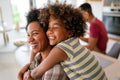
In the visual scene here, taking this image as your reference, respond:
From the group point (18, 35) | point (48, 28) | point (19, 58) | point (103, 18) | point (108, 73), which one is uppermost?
point (48, 28)

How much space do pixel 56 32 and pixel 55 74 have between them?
230 mm

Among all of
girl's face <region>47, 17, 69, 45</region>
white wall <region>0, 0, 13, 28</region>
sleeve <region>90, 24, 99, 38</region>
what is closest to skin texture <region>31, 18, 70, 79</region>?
girl's face <region>47, 17, 69, 45</region>

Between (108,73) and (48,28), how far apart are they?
66cm

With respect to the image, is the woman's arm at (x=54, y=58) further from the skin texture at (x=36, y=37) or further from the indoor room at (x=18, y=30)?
the indoor room at (x=18, y=30)

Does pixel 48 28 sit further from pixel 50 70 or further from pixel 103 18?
pixel 103 18

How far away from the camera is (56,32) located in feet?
2.82

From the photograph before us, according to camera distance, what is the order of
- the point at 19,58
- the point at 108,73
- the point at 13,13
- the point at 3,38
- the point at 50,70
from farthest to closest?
the point at 13,13 < the point at 3,38 < the point at 19,58 < the point at 108,73 < the point at 50,70

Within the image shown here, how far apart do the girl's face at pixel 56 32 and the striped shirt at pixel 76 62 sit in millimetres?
53

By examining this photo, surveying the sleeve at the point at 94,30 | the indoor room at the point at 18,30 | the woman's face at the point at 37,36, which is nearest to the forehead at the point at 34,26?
Result: the woman's face at the point at 37,36

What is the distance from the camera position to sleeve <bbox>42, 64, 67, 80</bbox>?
0.75 metres

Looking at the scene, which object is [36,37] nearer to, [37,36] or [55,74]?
[37,36]

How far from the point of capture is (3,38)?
335 centimetres

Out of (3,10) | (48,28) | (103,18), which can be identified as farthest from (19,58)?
(48,28)

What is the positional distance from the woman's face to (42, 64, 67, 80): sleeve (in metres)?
0.16
